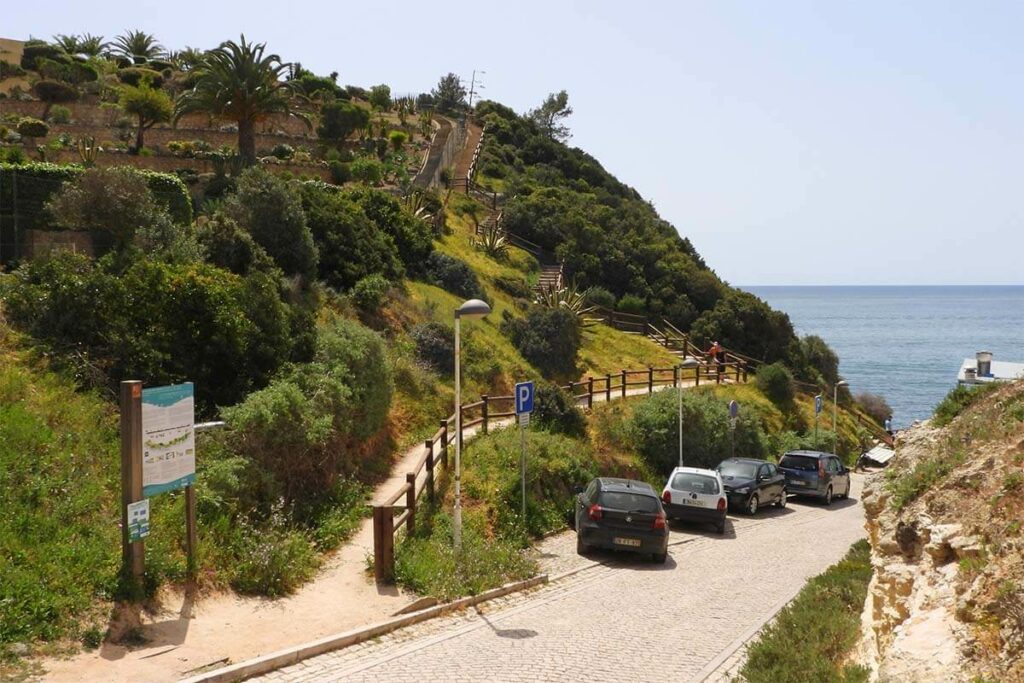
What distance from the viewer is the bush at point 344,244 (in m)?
28.5

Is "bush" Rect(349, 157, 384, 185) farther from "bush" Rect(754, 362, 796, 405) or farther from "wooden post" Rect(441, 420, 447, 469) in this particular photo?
"wooden post" Rect(441, 420, 447, 469)

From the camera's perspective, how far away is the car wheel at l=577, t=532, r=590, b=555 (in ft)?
54.6

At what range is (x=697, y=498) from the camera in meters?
20.0

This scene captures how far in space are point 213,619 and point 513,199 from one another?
48.0 m

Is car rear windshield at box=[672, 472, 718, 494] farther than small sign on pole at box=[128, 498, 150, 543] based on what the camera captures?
Yes

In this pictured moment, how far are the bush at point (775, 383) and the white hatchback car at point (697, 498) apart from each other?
1989 centimetres

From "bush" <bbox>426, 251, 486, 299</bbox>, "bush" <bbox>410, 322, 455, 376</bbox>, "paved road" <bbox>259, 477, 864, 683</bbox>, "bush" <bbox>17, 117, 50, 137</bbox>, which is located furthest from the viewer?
"bush" <bbox>17, 117, 50, 137</bbox>

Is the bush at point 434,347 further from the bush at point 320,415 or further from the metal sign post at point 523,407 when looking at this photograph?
the metal sign post at point 523,407

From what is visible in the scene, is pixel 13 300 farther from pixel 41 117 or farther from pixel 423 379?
pixel 41 117

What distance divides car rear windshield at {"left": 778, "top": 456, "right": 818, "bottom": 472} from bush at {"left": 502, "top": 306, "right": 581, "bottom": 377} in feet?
30.9

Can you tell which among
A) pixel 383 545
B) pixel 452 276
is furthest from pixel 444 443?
pixel 452 276

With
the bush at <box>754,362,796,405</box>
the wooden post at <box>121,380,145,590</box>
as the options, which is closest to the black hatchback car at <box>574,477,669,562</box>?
the wooden post at <box>121,380,145,590</box>

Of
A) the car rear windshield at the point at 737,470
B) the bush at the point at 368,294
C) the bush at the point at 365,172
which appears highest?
the bush at the point at 365,172

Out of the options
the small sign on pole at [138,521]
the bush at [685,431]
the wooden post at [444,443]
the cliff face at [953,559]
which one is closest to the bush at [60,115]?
the bush at [685,431]
